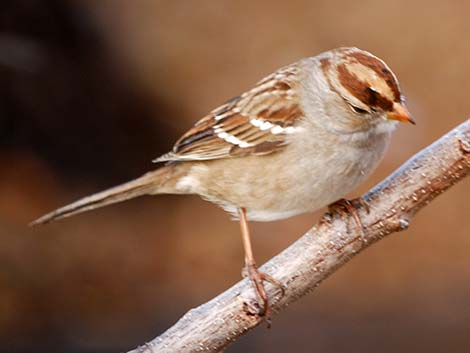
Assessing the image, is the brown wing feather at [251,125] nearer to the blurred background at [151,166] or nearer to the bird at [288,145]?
the bird at [288,145]

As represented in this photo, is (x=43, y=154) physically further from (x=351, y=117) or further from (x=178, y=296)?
(x=351, y=117)

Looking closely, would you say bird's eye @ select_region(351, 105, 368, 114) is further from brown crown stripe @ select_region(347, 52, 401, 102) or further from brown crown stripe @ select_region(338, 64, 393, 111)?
brown crown stripe @ select_region(347, 52, 401, 102)

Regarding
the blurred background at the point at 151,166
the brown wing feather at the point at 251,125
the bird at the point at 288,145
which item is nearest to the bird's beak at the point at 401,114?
the bird at the point at 288,145

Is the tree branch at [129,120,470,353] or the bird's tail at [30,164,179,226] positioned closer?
the tree branch at [129,120,470,353]

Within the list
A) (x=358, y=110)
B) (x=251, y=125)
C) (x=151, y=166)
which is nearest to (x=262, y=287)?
(x=358, y=110)

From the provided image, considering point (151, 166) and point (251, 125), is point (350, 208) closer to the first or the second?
point (251, 125)

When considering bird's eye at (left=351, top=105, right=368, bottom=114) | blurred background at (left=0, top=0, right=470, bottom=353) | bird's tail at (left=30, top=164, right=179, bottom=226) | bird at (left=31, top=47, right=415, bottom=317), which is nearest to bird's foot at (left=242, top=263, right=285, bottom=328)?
bird at (left=31, top=47, right=415, bottom=317)
